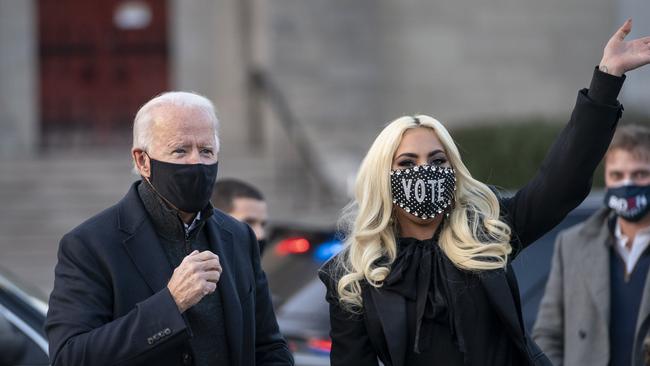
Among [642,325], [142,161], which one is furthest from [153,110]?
[642,325]

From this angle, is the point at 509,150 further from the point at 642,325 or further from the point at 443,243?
the point at 443,243

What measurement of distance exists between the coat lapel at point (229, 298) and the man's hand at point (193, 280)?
249 millimetres

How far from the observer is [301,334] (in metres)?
6.29

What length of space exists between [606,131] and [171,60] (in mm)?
13952

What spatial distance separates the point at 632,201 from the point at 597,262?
0.30 meters

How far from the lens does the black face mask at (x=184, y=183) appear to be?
3.79m

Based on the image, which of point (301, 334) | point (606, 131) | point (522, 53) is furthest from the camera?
point (522, 53)

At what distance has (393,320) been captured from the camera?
12.6ft

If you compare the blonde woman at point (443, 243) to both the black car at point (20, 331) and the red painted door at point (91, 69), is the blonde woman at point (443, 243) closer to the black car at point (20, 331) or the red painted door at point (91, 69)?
the black car at point (20, 331)

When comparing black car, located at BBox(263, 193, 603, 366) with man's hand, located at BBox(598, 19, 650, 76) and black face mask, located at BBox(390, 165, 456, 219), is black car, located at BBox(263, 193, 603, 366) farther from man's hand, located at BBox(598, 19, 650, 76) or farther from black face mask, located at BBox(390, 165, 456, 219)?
man's hand, located at BBox(598, 19, 650, 76)

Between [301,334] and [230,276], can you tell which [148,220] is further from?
[301,334]

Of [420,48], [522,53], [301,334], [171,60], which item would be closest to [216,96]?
[171,60]

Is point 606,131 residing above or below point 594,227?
above

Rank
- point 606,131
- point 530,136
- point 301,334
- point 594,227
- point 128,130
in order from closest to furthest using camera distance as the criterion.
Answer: point 606,131
point 594,227
point 301,334
point 530,136
point 128,130
